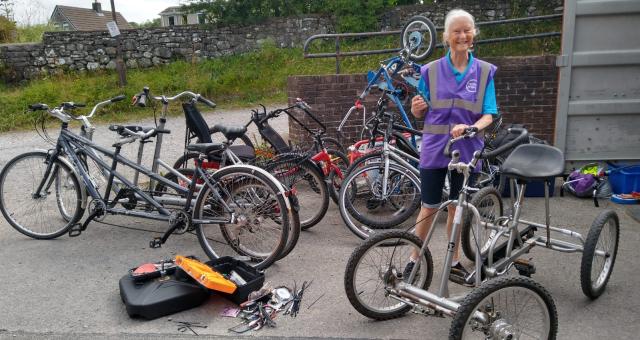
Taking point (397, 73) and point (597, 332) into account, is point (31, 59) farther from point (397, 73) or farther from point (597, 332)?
point (597, 332)

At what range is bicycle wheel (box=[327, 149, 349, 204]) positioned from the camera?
5255 mm

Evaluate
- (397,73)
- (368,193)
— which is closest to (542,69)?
(397,73)

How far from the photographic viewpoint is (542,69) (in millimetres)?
6547

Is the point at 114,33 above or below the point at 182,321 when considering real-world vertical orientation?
above

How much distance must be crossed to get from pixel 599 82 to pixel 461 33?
3.48 metres

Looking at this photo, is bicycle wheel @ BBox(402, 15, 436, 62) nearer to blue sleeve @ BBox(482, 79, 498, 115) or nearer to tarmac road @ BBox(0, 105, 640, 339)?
tarmac road @ BBox(0, 105, 640, 339)

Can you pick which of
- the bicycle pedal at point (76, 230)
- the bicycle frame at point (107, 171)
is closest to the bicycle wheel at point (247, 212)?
the bicycle frame at point (107, 171)

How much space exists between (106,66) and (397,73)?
1048 cm

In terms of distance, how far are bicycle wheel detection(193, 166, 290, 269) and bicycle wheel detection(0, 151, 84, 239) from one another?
1350 millimetres

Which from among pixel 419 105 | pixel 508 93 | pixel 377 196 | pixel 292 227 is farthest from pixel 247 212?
pixel 508 93

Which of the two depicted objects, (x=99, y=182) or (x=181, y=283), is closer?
(x=181, y=283)

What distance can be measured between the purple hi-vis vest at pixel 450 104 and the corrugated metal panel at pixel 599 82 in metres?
3.03

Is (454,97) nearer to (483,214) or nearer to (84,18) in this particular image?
(483,214)

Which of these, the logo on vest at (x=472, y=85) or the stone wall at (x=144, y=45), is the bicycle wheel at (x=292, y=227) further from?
the stone wall at (x=144, y=45)
